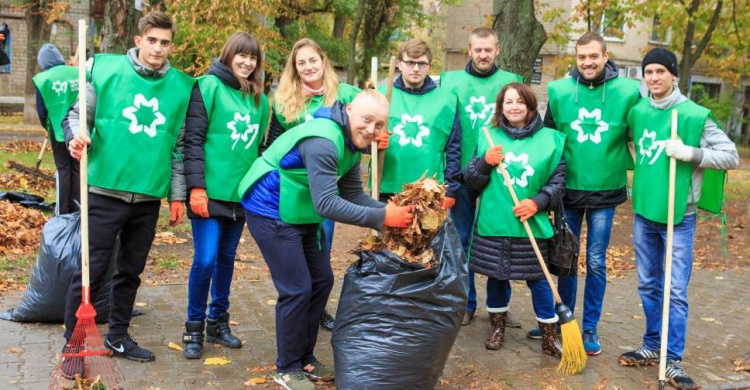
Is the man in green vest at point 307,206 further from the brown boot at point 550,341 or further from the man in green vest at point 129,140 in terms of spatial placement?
the brown boot at point 550,341

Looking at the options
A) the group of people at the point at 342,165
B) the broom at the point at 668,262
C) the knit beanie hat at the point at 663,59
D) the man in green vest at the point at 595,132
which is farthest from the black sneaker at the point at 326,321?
the knit beanie hat at the point at 663,59

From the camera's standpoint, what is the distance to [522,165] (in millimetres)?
4676

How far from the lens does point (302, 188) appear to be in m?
3.81

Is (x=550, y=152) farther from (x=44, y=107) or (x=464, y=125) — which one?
(x=44, y=107)

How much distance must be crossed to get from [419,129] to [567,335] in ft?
5.13

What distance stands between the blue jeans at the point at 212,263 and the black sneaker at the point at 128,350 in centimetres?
33

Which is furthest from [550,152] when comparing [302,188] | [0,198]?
[0,198]

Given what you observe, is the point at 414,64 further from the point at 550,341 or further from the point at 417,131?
the point at 550,341

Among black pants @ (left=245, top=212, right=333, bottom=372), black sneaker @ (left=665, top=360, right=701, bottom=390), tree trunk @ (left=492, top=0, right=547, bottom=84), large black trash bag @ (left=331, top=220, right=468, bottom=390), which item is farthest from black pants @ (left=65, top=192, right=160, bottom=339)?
tree trunk @ (left=492, top=0, right=547, bottom=84)

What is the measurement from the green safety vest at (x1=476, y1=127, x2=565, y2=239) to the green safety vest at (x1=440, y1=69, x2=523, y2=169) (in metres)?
0.39

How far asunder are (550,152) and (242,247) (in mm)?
4204

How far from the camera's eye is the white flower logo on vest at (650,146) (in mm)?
4445

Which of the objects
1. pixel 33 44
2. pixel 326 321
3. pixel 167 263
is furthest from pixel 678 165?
pixel 33 44

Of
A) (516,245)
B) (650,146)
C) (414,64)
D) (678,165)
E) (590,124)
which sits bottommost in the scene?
(516,245)
